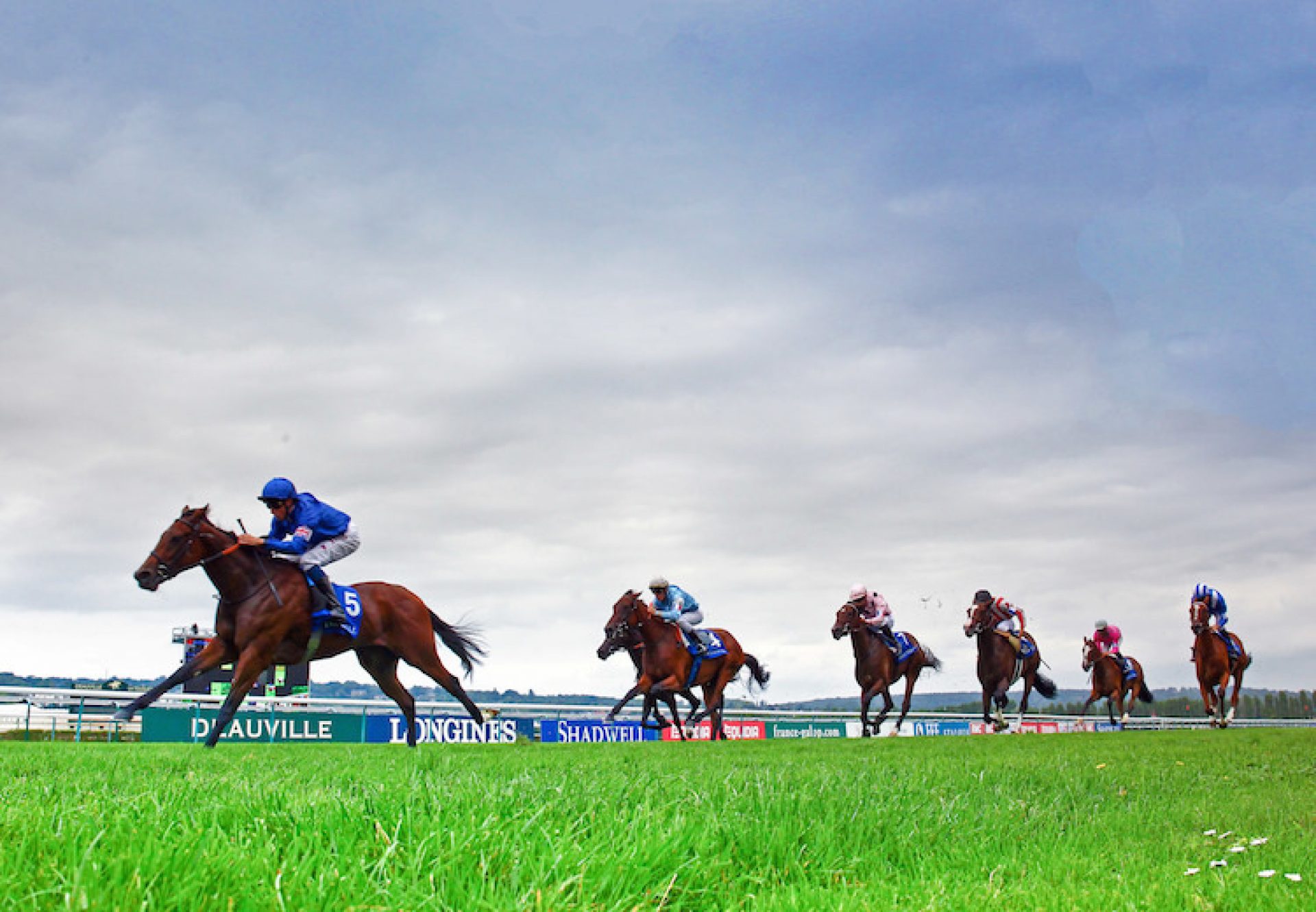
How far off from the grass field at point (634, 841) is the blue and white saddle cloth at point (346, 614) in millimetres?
5412

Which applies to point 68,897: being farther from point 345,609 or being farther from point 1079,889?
point 345,609

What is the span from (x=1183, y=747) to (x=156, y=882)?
11280 mm

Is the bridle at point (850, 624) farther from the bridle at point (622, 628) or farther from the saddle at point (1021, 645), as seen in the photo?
the bridle at point (622, 628)

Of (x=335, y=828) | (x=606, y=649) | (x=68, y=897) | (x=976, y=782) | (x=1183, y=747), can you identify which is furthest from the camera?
(x=606, y=649)

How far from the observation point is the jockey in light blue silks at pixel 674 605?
1802 cm

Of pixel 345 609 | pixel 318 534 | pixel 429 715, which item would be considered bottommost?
pixel 429 715

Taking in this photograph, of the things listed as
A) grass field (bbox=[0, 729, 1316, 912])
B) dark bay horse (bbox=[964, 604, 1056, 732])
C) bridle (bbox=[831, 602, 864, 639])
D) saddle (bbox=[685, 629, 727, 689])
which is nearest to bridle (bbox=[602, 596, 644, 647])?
saddle (bbox=[685, 629, 727, 689])

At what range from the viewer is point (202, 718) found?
2091 cm

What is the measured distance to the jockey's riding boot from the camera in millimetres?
11508

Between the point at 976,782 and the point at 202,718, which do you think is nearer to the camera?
the point at 976,782

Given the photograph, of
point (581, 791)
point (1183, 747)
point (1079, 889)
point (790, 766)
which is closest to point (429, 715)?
point (1183, 747)

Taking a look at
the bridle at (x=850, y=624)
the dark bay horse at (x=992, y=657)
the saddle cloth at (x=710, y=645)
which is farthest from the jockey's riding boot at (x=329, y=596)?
the dark bay horse at (x=992, y=657)

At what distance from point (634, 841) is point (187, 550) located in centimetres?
901

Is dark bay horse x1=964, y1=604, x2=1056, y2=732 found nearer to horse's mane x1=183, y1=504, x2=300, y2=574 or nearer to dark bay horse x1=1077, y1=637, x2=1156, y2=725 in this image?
dark bay horse x1=1077, y1=637, x2=1156, y2=725
